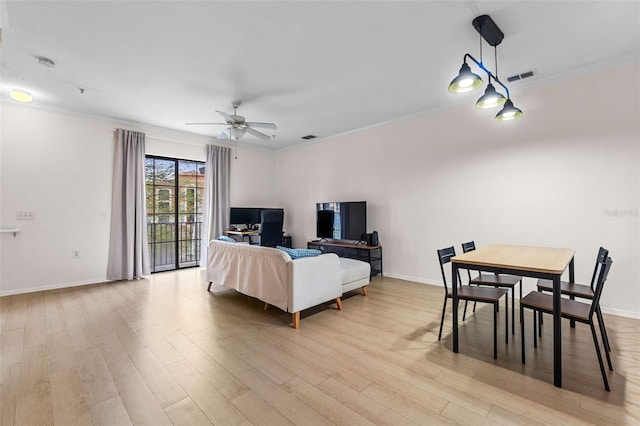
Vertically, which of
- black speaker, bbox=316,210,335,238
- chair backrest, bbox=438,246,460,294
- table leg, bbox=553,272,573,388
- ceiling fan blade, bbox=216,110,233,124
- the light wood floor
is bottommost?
the light wood floor

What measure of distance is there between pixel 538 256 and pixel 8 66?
5.97 metres

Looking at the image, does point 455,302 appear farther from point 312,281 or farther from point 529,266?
point 312,281

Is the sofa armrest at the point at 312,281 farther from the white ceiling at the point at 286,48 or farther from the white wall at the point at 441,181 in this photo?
the white ceiling at the point at 286,48

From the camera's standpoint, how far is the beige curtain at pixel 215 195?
19.5 ft

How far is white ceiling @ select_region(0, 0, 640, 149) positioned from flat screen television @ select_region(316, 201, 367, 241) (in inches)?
75.1

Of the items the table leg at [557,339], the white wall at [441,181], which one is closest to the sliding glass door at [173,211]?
the white wall at [441,181]

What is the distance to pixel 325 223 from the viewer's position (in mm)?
5766

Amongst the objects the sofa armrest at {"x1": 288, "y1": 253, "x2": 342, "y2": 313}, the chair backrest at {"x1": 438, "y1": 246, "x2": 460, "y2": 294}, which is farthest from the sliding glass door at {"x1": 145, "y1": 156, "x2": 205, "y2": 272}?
the chair backrest at {"x1": 438, "y1": 246, "x2": 460, "y2": 294}

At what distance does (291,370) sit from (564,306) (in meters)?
2.16

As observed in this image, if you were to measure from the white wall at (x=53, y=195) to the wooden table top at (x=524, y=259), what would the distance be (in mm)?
5570

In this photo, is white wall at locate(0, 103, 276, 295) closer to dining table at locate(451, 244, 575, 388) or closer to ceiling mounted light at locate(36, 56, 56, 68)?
ceiling mounted light at locate(36, 56, 56, 68)

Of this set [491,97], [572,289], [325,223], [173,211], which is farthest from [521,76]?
[173,211]

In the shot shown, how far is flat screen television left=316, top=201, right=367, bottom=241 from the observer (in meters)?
5.25

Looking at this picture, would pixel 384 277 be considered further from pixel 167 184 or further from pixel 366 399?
pixel 167 184
